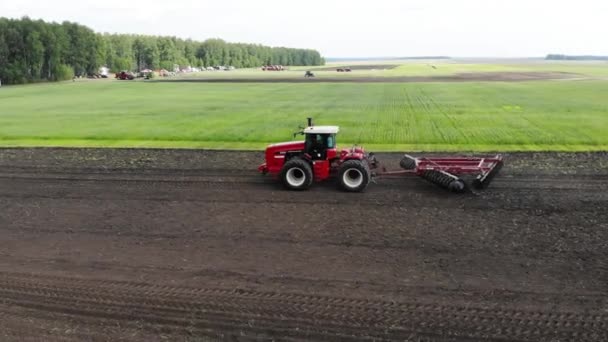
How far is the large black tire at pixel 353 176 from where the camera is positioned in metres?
16.1

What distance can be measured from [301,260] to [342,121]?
21.4 meters

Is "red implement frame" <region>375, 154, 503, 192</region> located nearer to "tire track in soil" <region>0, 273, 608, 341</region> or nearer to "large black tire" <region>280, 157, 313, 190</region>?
"large black tire" <region>280, 157, 313, 190</region>

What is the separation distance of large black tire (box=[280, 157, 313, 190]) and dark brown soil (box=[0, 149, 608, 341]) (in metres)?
0.32

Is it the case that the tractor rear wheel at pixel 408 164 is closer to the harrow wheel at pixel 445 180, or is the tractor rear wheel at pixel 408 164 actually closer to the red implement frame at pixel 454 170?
the red implement frame at pixel 454 170

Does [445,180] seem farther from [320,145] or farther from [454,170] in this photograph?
[320,145]

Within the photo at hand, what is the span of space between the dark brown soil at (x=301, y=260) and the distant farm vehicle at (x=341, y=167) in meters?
0.40

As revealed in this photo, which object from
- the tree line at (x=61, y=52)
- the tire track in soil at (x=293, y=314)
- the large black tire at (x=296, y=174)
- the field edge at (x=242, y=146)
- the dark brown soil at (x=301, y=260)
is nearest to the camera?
the tire track in soil at (x=293, y=314)

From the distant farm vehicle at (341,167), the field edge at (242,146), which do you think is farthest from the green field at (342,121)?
the distant farm vehicle at (341,167)

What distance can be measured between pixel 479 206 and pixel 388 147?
9338 millimetres

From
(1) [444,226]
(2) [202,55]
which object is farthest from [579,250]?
(2) [202,55]

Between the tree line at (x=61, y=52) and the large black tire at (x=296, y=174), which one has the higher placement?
the tree line at (x=61, y=52)

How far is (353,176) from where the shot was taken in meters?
16.4

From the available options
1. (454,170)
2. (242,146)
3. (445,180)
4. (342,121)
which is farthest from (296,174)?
(342,121)

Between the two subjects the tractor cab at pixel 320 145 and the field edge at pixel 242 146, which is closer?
the tractor cab at pixel 320 145
